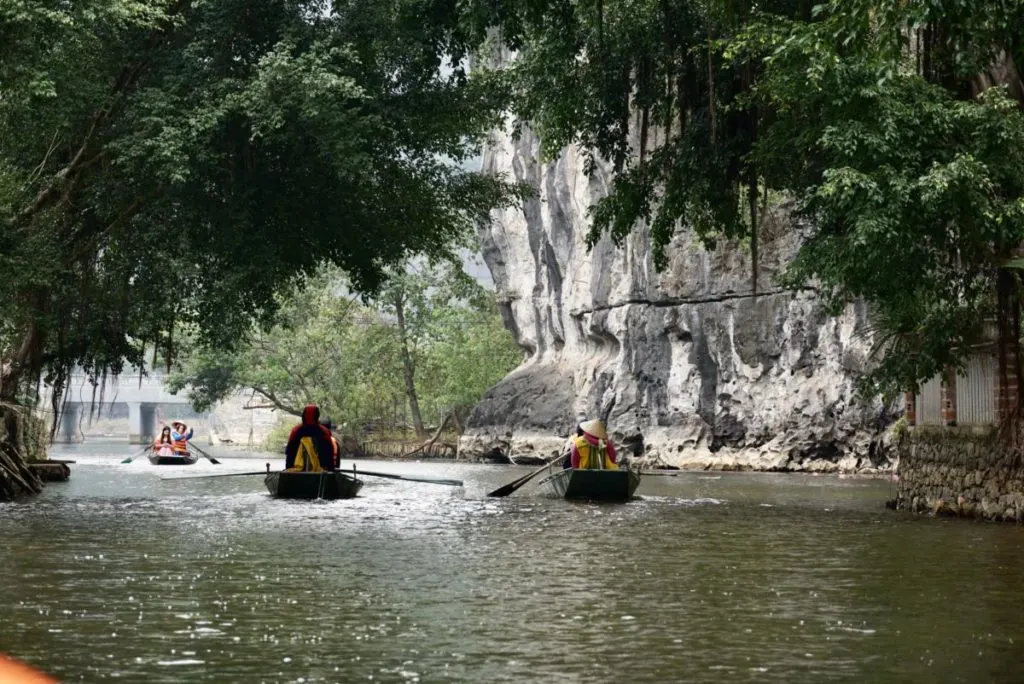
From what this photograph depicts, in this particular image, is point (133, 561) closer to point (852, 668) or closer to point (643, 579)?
point (643, 579)

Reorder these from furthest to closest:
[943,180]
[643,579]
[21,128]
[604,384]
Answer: [604,384] < [21,128] < [943,180] < [643,579]

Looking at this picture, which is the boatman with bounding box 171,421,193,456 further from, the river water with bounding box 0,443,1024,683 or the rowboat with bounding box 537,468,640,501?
the river water with bounding box 0,443,1024,683

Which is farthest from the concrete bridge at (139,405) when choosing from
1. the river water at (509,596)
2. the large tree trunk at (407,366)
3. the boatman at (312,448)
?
the river water at (509,596)

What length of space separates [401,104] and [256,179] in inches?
109

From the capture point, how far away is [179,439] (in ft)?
165

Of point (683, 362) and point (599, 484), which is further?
point (683, 362)

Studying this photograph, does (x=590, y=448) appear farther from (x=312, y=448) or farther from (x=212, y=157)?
(x=212, y=157)

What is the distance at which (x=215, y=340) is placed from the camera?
27922 millimetres

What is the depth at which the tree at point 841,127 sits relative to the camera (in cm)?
1812

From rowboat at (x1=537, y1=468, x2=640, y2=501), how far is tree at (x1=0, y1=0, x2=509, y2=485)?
515 cm

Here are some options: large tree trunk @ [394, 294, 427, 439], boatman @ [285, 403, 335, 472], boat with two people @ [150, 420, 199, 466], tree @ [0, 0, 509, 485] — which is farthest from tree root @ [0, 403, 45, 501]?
large tree trunk @ [394, 294, 427, 439]

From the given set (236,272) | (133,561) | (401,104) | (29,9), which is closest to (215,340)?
(236,272)

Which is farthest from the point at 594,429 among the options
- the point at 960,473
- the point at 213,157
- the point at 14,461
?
the point at 14,461

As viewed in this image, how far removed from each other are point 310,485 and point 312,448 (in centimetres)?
106
